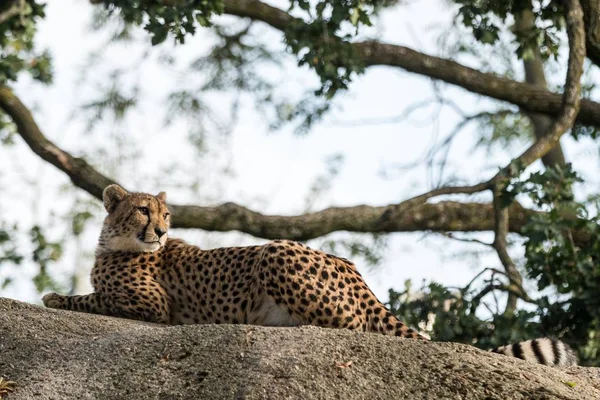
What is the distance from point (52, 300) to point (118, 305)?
1.88 feet

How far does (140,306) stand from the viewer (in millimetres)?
7496

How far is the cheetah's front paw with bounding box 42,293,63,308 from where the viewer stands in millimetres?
7791

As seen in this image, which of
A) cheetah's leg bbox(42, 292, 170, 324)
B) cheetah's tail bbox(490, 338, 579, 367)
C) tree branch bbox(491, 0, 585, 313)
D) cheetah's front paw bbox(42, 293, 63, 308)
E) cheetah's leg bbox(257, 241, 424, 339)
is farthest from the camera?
tree branch bbox(491, 0, 585, 313)

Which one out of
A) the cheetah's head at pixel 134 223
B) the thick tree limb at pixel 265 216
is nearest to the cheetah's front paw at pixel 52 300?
the cheetah's head at pixel 134 223

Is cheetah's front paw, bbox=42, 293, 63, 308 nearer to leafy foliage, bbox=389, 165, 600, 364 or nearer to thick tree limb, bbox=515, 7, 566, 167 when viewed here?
leafy foliage, bbox=389, 165, 600, 364

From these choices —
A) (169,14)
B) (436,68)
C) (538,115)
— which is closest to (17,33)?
(169,14)

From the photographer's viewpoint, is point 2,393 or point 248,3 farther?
point 248,3

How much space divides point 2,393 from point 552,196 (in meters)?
5.28

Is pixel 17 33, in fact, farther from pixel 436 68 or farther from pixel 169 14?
pixel 436 68

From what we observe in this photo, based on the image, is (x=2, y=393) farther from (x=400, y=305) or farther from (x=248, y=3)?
(x=248, y=3)

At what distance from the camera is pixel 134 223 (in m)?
7.90

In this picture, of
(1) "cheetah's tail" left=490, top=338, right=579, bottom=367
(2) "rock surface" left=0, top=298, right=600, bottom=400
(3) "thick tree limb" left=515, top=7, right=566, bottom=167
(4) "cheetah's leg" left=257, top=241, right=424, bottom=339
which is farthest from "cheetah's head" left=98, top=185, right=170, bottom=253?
(3) "thick tree limb" left=515, top=7, right=566, bottom=167

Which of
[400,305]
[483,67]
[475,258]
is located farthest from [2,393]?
[483,67]

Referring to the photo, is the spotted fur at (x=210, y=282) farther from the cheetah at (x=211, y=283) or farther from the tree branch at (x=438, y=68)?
the tree branch at (x=438, y=68)
